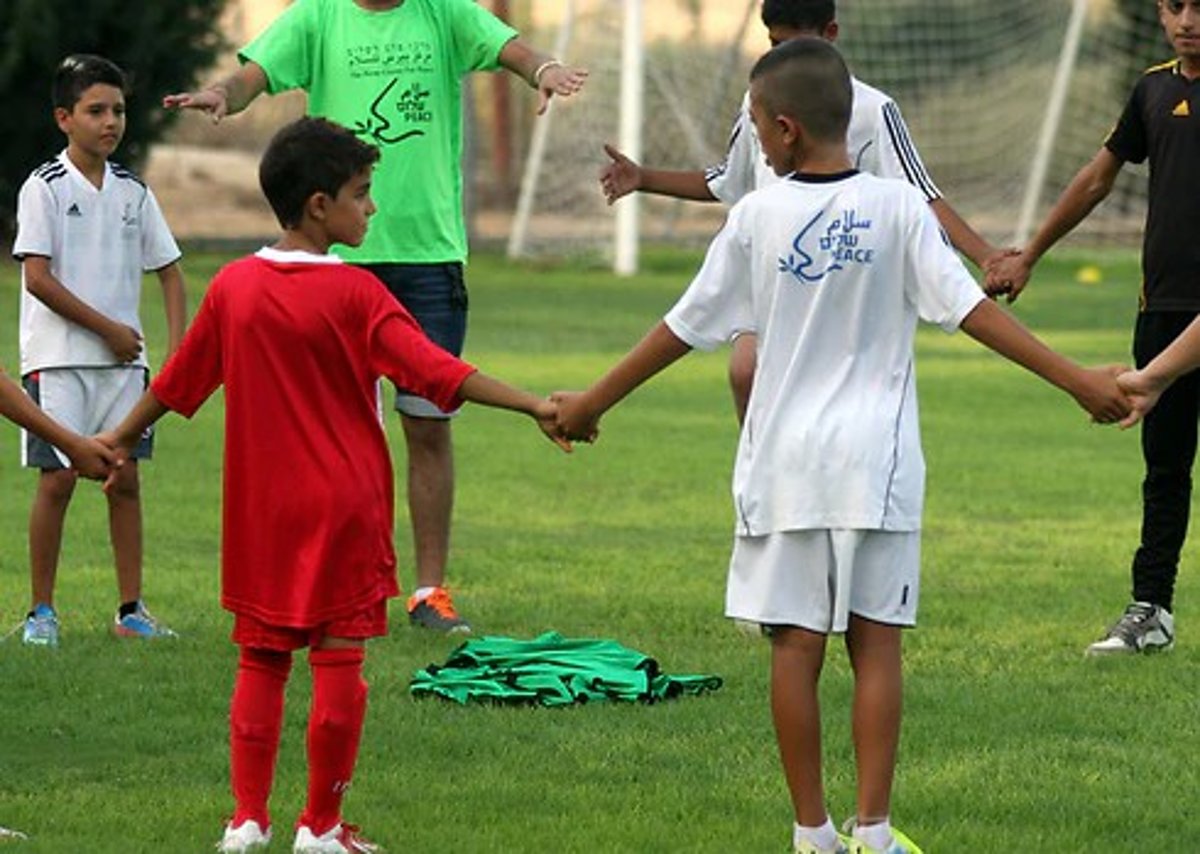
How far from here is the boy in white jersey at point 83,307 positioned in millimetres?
9062

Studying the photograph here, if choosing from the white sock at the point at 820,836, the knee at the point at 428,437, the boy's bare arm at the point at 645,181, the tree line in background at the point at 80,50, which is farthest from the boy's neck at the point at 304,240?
the tree line in background at the point at 80,50

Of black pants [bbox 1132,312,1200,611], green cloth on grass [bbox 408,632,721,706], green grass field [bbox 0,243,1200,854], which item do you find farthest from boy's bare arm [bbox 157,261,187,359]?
Result: black pants [bbox 1132,312,1200,611]

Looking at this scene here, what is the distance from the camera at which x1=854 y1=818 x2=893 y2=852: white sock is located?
19.5ft

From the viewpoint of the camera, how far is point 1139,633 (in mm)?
8875

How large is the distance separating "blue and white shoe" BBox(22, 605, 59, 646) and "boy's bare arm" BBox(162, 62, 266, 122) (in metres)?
1.70

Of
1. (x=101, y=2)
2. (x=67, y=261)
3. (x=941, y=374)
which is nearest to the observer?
(x=67, y=261)

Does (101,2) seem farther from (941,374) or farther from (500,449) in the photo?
(500,449)

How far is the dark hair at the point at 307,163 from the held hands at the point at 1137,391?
72.8 inches

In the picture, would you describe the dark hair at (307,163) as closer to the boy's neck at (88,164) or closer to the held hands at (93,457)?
the held hands at (93,457)

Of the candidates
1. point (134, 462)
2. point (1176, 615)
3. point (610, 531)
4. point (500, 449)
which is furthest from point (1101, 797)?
point (500, 449)

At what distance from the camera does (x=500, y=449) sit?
Result: 1530 cm

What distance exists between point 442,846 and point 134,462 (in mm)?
3450

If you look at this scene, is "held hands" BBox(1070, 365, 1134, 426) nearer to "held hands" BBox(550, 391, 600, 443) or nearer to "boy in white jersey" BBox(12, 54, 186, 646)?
"held hands" BBox(550, 391, 600, 443)

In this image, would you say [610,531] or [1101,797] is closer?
[1101,797]
